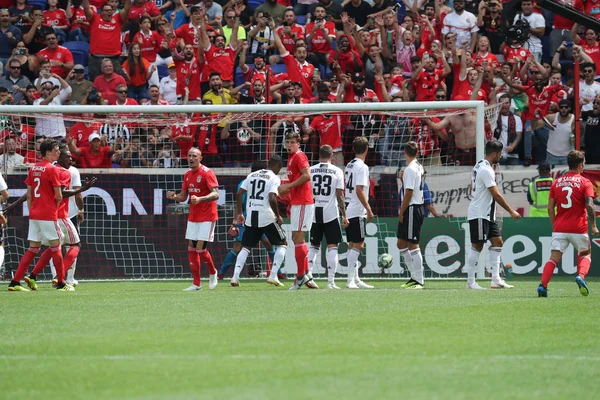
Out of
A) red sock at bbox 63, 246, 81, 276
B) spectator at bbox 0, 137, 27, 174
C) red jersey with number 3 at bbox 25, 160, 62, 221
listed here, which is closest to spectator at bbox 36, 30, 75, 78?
spectator at bbox 0, 137, 27, 174

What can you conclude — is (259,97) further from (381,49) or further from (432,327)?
(432,327)

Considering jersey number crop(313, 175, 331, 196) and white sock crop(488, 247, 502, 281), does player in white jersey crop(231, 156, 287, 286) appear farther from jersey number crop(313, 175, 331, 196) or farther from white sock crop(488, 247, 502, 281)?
white sock crop(488, 247, 502, 281)

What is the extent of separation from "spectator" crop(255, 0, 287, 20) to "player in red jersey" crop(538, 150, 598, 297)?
13.2 m

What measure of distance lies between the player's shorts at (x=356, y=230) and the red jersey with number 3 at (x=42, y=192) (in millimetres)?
4736

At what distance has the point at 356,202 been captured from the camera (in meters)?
16.2

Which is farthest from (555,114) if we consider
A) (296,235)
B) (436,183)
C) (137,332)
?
(137,332)

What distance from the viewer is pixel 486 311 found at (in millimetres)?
11500

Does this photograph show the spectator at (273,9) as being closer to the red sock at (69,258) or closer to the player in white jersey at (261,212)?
the player in white jersey at (261,212)

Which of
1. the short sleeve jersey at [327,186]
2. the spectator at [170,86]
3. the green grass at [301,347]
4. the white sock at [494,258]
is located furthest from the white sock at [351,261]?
the spectator at [170,86]

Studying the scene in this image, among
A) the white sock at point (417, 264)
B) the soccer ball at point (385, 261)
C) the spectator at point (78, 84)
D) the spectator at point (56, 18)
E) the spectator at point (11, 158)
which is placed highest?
the spectator at point (56, 18)

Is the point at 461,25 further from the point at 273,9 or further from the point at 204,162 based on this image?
the point at 204,162

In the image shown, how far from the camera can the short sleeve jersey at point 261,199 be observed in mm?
16031

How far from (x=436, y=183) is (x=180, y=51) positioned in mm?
7675

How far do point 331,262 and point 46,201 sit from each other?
468cm
